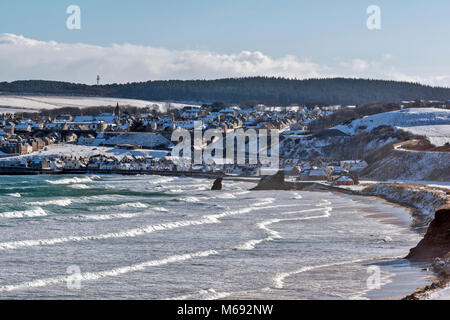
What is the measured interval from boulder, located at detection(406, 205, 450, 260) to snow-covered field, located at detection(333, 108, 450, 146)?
117 meters

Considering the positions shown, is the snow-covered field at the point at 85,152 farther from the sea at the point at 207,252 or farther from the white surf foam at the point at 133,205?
the sea at the point at 207,252

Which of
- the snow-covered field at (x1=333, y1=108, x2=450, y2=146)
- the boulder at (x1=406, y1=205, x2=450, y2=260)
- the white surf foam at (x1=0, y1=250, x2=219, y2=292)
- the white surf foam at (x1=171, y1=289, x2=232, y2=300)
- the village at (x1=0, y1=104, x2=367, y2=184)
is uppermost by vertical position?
the snow-covered field at (x1=333, y1=108, x2=450, y2=146)

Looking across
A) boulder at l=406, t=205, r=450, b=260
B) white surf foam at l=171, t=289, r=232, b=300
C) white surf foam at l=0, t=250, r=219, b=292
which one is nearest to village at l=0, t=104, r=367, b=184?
white surf foam at l=0, t=250, r=219, b=292

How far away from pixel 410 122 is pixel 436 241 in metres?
135

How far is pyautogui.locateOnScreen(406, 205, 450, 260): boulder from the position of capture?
2623cm

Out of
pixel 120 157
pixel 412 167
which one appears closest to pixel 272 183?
pixel 412 167

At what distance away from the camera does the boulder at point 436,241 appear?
26.2 metres

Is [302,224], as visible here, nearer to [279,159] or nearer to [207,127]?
[279,159]

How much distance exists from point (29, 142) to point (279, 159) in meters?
60.1

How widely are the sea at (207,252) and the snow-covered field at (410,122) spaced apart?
9390cm

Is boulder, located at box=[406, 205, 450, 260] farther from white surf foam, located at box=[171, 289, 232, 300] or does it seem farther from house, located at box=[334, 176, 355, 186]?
house, located at box=[334, 176, 355, 186]

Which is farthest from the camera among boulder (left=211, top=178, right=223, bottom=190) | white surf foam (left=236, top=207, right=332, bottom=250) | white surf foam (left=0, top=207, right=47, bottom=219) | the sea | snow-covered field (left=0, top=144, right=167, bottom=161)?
snow-covered field (left=0, top=144, right=167, bottom=161)

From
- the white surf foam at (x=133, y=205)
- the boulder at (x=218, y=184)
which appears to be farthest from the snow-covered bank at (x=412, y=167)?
the white surf foam at (x=133, y=205)
